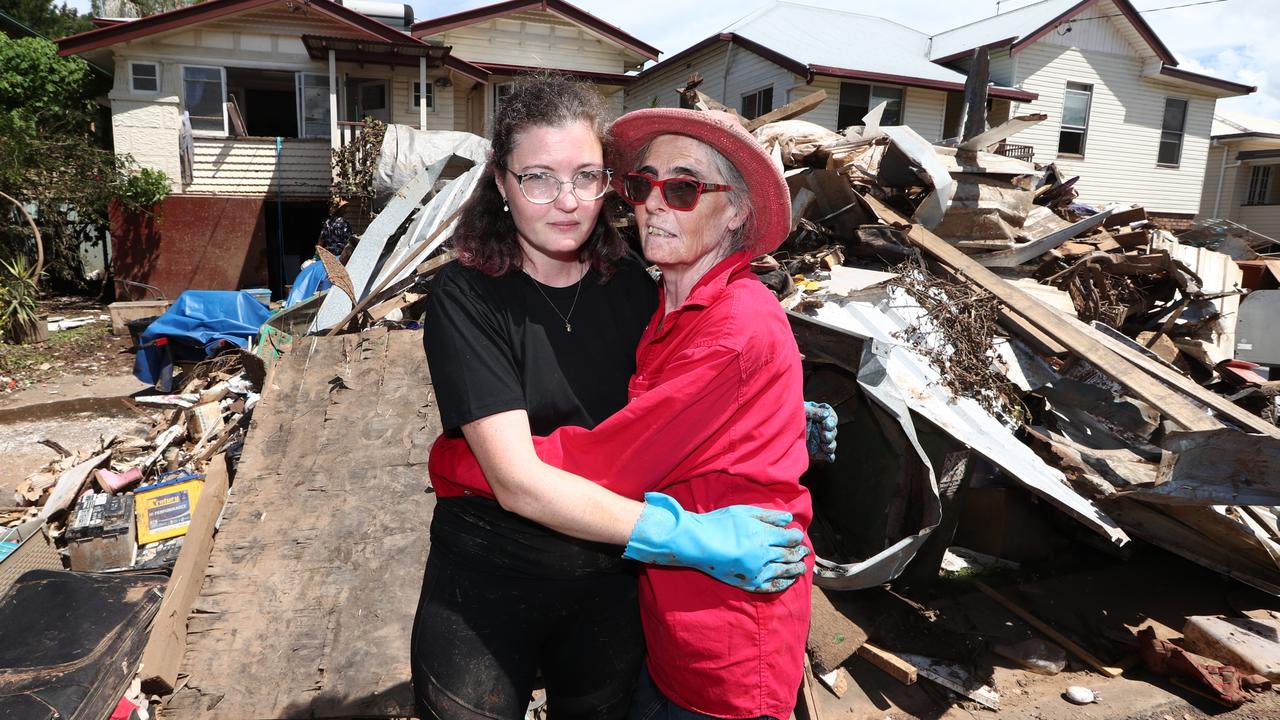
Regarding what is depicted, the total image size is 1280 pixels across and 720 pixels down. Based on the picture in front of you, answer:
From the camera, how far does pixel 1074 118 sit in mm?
17406

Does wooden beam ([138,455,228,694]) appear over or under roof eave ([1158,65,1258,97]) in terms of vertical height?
under

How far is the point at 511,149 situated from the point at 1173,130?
74.0 feet

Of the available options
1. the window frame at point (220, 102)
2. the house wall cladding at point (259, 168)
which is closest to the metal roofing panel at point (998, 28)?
the house wall cladding at point (259, 168)

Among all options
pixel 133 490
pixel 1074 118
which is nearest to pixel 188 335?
pixel 133 490

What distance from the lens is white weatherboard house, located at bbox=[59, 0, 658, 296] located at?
1323 centimetres

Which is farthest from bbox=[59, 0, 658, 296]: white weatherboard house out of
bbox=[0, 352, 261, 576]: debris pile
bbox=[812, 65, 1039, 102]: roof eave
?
bbox=[0, 352, 261, 576]: debris pile

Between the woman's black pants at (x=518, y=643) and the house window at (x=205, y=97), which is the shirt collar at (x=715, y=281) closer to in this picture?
the woman's black pants at (x=518, y=643)

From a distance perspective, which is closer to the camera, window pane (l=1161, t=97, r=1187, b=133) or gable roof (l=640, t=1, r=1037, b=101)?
gable roof (l=640, t=1, r=1037, b=101)

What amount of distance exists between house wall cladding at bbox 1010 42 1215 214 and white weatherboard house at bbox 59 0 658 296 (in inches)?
510

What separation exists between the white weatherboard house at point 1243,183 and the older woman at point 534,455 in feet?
87.1

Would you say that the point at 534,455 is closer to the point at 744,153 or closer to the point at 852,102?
the point at 744,153

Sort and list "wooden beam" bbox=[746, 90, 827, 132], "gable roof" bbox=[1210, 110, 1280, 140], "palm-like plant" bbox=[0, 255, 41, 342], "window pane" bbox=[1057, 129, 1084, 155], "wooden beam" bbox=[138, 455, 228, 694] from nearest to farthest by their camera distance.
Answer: "wooden beam" bbox=[138, 455, 228, 694] < "wooden beam" bbox=[746, 90, 827, 132] < "palm-like plant" bbox=[0, 255, 41, 342] < "window pane" bbox=[1057, 129, 1084, 155] < "gable roof" bbox=[1210, 110, 1280, 140]

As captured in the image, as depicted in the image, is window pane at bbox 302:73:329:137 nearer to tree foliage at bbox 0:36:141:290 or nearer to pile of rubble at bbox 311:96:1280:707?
tree foliage at bbox 0:36:141:290

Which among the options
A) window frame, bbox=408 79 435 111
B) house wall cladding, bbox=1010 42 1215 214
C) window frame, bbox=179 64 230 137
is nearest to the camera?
window frame, bbox=179 64 230 137
